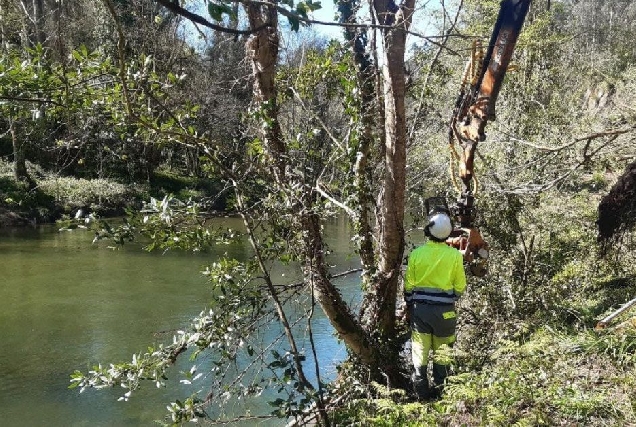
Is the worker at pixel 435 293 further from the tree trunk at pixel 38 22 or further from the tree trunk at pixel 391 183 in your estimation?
the tree trunk at pixel 38 22

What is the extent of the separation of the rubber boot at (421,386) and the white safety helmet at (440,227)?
3.55ft

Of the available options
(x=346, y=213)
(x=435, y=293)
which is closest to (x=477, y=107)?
(x=346, y=213)

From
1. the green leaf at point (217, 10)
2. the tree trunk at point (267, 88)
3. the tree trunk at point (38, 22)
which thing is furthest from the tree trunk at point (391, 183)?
the green leaf at point (217, 10)

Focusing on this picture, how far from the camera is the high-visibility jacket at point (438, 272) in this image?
458cm

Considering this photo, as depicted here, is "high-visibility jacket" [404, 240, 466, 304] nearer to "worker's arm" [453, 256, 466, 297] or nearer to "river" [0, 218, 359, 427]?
"worker's arm" [453, 256, 466, 297]

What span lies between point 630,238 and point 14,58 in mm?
6542

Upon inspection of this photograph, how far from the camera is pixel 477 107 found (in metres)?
4.85

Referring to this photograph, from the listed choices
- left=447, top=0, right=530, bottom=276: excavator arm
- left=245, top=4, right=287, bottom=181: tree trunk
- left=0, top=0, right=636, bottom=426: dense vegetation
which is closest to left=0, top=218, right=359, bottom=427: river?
left=0, top=0, right=636, bottom=426: dense vegetation

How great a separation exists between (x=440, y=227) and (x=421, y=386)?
1280 mm

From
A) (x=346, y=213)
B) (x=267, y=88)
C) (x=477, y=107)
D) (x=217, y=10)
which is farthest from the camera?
(x=346, y=213)

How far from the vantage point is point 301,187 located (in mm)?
4336

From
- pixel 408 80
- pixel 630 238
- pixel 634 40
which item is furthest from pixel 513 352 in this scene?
pixel 634 40

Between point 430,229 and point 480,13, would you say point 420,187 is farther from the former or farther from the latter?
point 480,13

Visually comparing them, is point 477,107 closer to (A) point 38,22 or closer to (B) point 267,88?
(B) point 267,88
